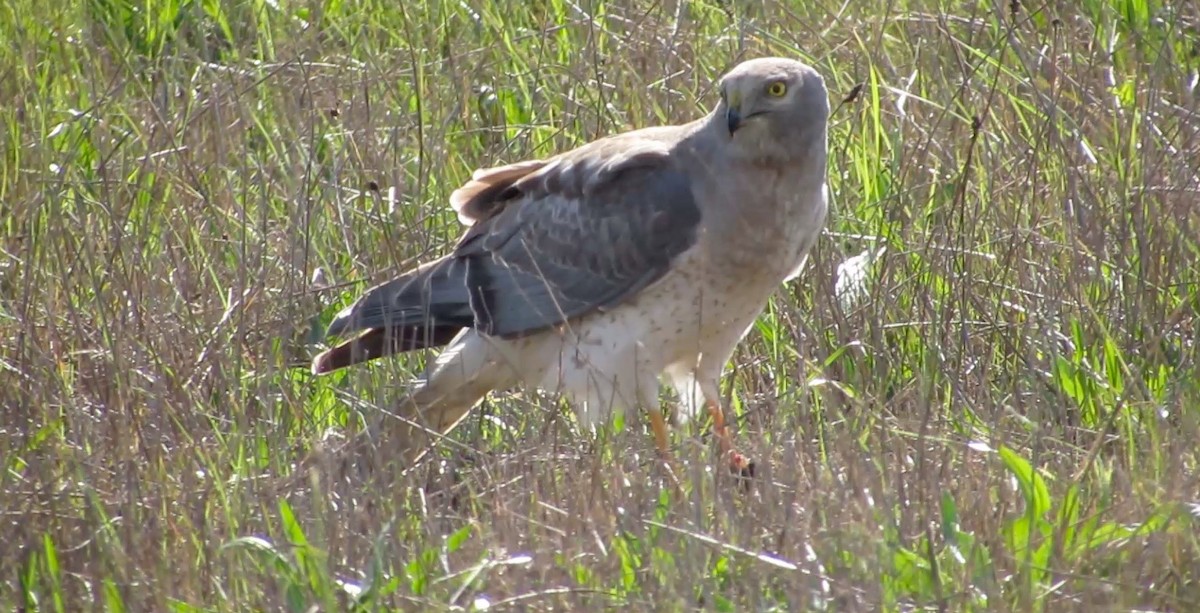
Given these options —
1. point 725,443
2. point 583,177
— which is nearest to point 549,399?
point 583,177

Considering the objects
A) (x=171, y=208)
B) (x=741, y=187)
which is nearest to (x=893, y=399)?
(x=741, y=187)

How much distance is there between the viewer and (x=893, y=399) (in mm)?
5039

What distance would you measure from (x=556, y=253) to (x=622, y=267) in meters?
0.30

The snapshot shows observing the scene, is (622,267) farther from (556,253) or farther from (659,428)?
(659,428)

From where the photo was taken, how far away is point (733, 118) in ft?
16.9

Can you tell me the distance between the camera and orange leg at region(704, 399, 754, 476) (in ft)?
14.6

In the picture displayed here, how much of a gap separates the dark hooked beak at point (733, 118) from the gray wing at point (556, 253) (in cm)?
31

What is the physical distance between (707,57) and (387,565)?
12.0 ft

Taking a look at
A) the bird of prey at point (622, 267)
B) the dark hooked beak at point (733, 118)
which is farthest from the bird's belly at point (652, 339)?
the dark hooked beak at point (733, 118)

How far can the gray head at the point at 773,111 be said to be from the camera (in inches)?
203

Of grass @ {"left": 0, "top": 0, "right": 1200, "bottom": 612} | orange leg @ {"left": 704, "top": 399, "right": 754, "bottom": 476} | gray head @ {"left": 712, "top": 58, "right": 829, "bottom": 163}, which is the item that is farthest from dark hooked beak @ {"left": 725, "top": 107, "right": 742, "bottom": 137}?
orange leg @ {"left": 704, "top": 399, "right": 754, "bottom": 476}

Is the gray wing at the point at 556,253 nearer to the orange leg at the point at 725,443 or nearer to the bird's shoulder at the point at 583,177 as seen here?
the bird's shoulder at the point at 583,177

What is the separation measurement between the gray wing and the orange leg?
1.34ft

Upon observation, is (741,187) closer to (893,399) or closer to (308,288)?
(893,399)
